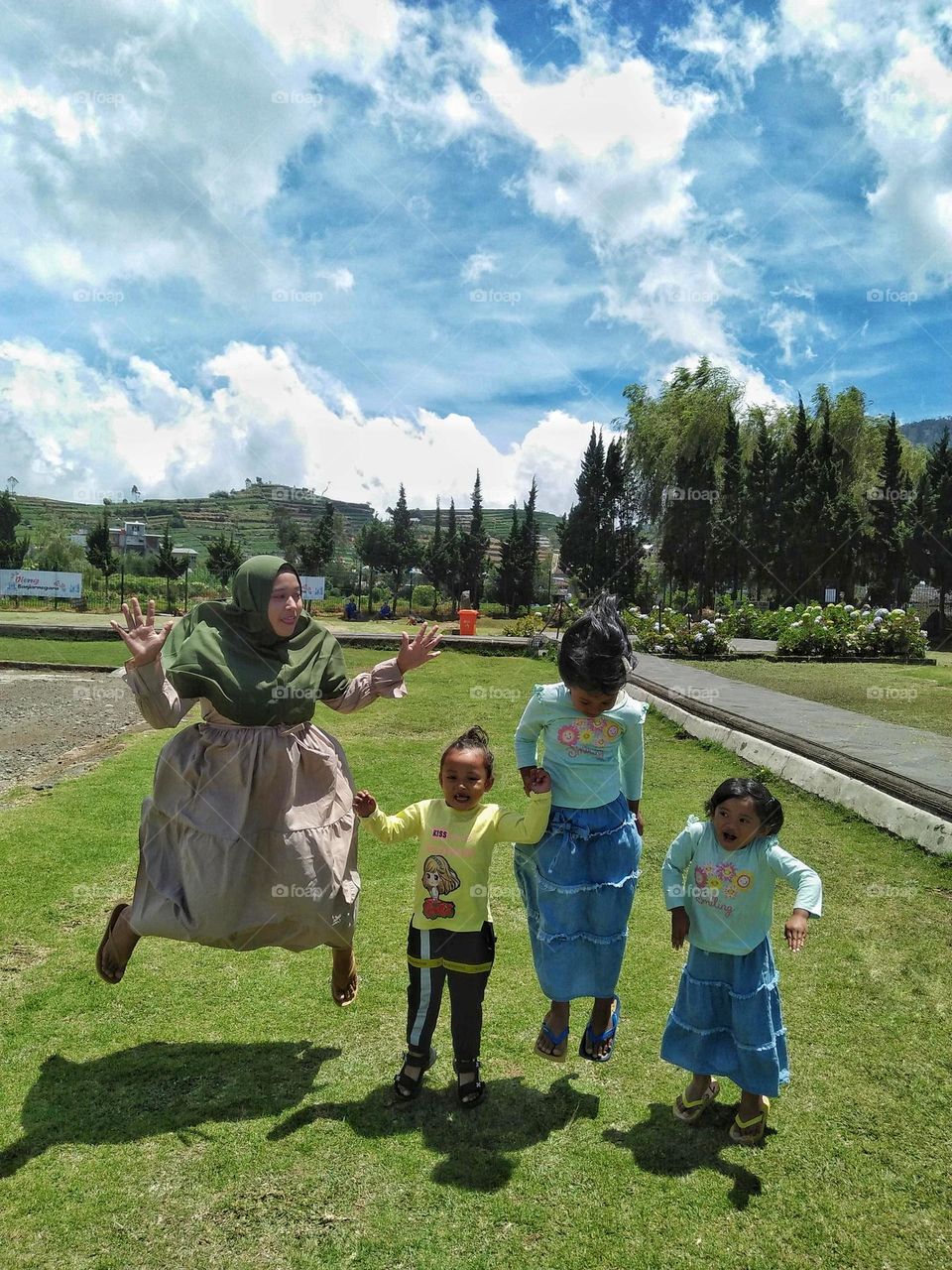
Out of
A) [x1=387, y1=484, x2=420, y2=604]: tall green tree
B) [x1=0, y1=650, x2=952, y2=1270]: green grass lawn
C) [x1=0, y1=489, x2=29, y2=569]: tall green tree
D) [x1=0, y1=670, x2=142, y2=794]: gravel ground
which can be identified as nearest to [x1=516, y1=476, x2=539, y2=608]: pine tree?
[x1=387, y1=484, x2=420, y2=604]: tall green tree

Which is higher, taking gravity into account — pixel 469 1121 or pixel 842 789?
pixel 842 789

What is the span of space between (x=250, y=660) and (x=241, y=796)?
560 millimetres

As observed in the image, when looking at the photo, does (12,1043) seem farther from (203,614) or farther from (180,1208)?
(203,614)

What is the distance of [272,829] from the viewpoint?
131 inches

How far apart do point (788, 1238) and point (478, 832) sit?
1.53 m

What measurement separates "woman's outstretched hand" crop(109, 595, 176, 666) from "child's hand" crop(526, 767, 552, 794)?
5.22 ft

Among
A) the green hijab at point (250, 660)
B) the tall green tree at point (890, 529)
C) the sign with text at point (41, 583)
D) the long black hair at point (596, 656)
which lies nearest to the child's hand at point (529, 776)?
the long black hair at point (596, 656)

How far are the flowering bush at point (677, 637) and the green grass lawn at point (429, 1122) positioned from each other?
14.7 metres

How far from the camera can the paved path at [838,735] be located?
6.36 meters

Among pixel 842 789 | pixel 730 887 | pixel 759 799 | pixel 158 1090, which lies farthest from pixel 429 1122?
pixel 842 789

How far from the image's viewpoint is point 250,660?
3.49 meters

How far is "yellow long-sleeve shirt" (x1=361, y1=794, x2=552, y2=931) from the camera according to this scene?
3098 mm

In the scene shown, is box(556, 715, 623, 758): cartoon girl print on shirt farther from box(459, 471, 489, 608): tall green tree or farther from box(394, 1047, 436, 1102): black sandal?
box(459, 471, 489, 608): tall green tree

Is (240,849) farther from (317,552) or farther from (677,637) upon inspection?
(317,552)
